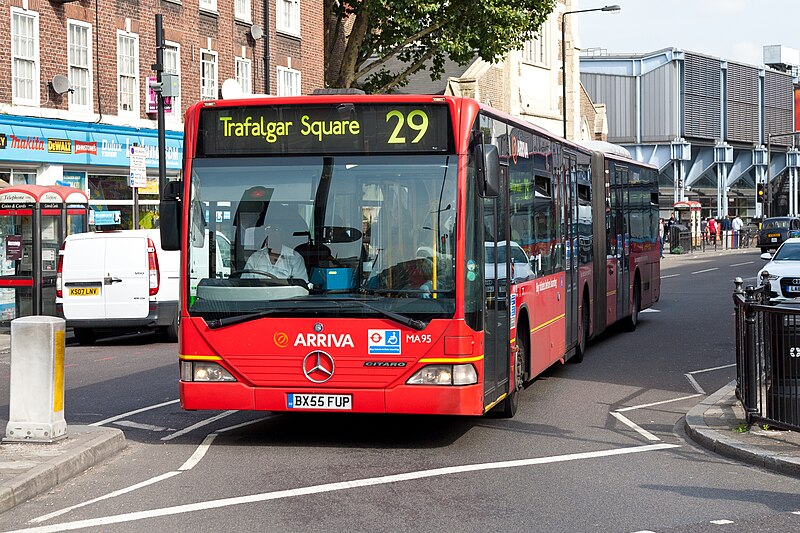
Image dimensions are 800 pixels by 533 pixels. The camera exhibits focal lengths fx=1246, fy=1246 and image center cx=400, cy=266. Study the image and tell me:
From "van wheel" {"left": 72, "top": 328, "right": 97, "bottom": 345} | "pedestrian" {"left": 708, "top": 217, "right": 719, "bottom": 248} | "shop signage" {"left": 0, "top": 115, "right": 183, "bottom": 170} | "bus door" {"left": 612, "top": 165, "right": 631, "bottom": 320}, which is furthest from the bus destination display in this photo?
"pedestrian" {"left": 708, "top": 217, "right": 719, "bottom": 248}

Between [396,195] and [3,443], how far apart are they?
3612mm

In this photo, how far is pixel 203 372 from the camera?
33.3 feet

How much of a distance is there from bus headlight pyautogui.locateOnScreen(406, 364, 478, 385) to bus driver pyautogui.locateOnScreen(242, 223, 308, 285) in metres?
1.17

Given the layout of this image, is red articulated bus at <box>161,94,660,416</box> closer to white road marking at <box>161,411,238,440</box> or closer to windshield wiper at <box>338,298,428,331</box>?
windshield wiper at <box>338,298,428,331</box>

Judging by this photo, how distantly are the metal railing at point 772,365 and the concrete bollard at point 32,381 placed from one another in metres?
5.67

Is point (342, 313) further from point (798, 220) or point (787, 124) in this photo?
point (787, 124)

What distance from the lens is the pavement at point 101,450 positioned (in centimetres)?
834

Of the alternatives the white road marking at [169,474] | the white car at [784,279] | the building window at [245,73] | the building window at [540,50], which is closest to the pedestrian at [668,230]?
the building window at [540,50]

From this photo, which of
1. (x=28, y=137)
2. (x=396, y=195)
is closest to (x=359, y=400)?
(x=396, y=195)

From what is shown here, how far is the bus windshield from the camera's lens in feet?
32.3

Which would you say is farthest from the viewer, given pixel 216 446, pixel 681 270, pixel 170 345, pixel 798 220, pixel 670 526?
pixel 798 220

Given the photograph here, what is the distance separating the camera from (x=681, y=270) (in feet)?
154

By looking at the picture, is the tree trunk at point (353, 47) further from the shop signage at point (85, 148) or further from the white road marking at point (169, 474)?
the white road marking at point (169, 474)

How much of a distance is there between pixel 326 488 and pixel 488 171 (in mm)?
2903
